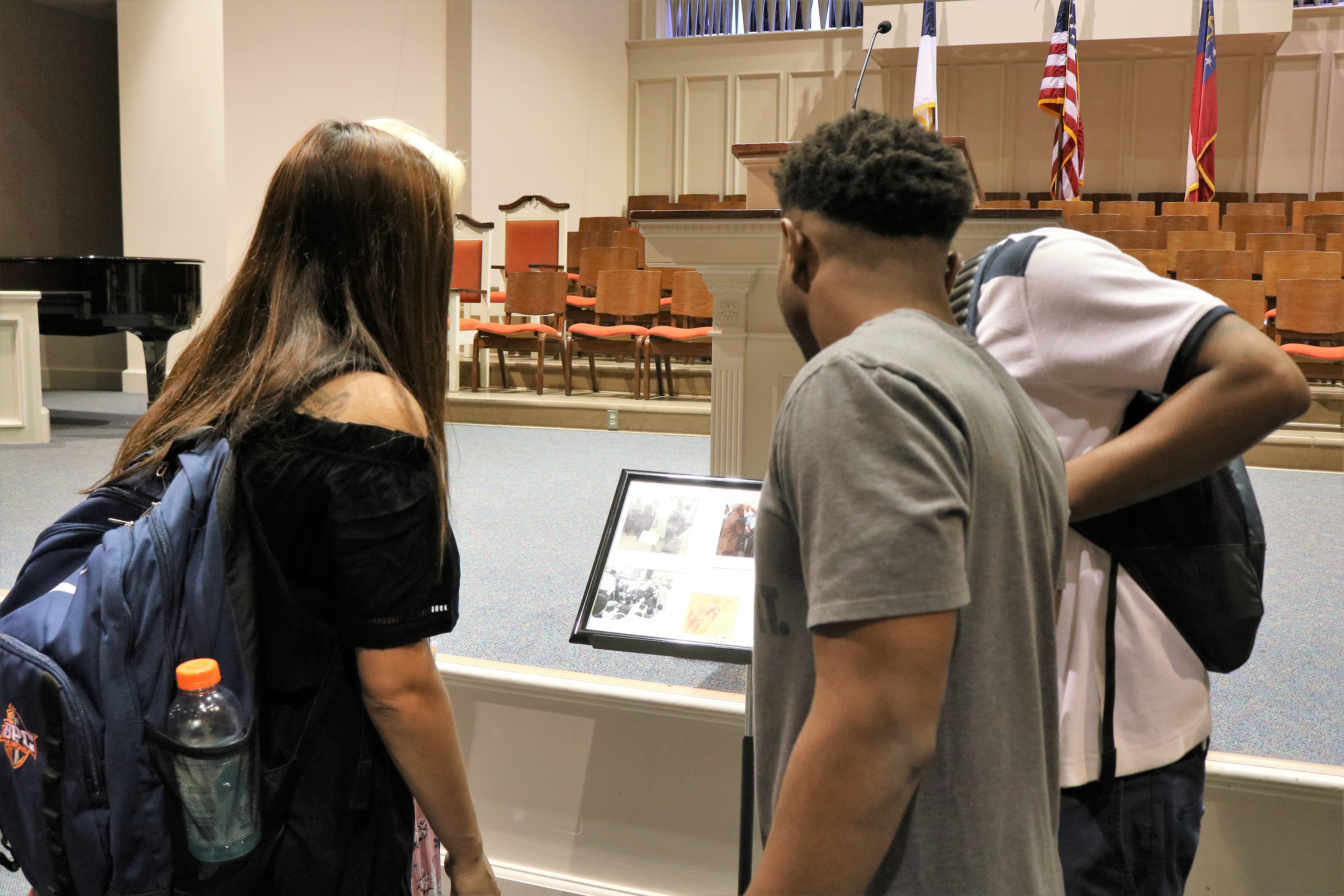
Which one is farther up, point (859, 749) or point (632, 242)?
point (632, 242)

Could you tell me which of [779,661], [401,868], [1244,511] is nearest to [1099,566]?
[1244,511]

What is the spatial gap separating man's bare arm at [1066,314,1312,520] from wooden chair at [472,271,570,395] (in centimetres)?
710

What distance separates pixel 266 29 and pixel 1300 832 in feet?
30.9

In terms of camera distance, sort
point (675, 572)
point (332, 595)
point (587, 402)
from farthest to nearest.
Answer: point (587, 402)
point (675, 572)
point (332, 595)

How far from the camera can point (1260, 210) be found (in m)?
9.69

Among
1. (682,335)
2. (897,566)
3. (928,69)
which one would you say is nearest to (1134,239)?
(928,69)

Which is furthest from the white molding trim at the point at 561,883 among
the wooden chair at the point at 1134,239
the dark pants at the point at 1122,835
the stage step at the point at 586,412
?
the wooden chair at the point at 1134,239

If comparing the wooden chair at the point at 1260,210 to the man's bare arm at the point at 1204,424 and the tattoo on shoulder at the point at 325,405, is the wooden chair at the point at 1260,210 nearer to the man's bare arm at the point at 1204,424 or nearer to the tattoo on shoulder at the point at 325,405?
the man's bare arm at the point at 1204,424

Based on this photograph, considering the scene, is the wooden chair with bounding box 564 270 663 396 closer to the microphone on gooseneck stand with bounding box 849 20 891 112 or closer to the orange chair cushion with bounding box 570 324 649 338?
the orange chair cushion with bounding box 570 324 649 338

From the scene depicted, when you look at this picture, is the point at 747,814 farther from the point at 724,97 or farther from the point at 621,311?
the point at 724,97

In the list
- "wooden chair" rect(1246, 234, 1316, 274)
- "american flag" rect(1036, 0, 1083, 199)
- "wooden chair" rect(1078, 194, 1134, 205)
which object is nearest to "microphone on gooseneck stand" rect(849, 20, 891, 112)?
"wooden chair" rect(1246, 234, 1316, 274)

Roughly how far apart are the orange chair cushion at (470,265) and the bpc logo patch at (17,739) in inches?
309

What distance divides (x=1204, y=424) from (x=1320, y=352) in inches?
255

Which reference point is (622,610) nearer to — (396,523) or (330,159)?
(396,523)
